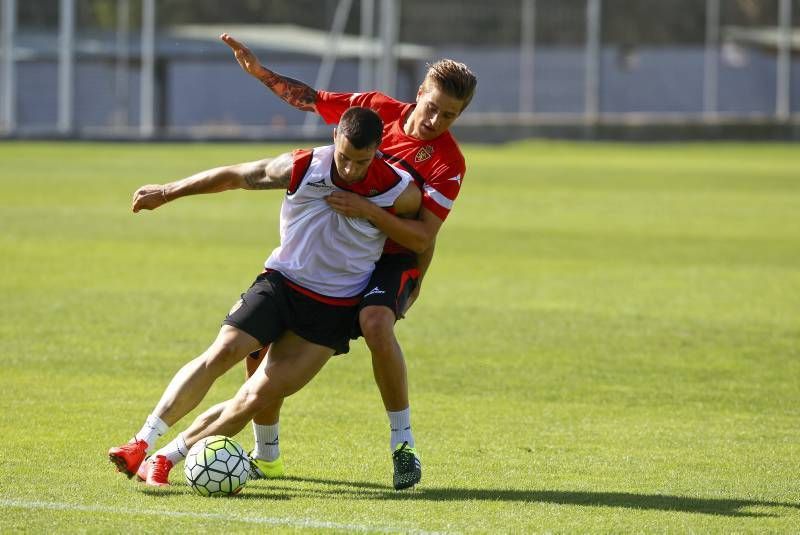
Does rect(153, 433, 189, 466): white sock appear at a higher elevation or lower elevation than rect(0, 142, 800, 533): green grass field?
higher

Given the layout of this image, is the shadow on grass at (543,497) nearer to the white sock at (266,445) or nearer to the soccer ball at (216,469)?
the soccer ball at (216,469)

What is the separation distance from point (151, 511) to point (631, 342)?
699 centimetres

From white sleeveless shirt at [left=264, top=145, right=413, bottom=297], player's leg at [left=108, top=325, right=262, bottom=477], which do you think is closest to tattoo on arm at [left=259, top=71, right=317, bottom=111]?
white sleeveless shirt at [left=264, top=145, right=413, bottom=297]

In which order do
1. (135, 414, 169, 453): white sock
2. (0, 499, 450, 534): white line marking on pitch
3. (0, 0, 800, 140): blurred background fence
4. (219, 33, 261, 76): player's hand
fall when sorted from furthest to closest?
(0, 0, 800, 140): blurred background fence < (219, 33, 261, 76): player's hand < (135, 414, 169, 453): white sock < (0, 499, 450, 534): white line marking on pitch

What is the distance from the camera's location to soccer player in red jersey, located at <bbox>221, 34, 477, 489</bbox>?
7.21 meters

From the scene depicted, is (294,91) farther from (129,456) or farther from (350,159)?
(129,456)

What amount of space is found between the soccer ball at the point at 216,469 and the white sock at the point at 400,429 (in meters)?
0.80

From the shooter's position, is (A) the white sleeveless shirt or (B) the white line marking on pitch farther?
(A) the white sleeveless shirt

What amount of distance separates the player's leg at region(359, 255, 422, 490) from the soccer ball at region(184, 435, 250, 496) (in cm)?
80

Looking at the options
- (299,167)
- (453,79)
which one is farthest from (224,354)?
(453,79)

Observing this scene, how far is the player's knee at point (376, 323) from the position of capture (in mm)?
7188

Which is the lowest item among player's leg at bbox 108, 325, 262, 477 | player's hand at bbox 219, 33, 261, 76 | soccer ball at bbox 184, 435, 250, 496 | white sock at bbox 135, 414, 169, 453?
soccer ball at bbox 184, 435, 250, 496

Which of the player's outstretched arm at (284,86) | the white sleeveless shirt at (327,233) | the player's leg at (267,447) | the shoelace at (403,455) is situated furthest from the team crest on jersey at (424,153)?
the shoelace at (403,455)

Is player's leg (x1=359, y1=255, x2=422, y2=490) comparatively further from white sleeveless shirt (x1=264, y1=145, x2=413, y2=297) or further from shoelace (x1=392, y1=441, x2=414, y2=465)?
white sleeveless shirt (x1=264, y1=145, x2=413, y2=297)
